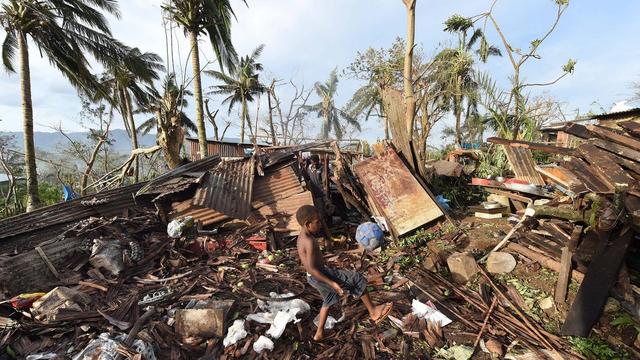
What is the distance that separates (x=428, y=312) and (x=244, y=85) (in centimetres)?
2850

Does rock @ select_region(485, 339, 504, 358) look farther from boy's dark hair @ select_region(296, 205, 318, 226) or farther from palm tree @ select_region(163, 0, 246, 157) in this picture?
palm tree @ select_region(163, 0, 246, 157)

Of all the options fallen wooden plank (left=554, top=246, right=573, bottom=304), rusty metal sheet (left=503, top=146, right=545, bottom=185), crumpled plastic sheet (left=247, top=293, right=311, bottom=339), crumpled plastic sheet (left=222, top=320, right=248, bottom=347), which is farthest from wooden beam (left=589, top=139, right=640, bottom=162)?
crumpled plastic sheet (left=222, top=320, right=248, bottom=347)

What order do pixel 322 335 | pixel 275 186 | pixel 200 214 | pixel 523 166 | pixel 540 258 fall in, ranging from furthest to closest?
pixel 523 166, pixel 275 186, pixel 200 214, pixel 540 258, pixel 322 335

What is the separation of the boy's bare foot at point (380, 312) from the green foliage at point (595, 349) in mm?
1669

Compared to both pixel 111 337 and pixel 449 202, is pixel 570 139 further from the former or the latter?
pixel 111 337

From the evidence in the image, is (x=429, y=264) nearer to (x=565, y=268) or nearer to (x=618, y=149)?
(x=565, y=268)

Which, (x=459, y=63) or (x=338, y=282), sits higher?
(x=459, y=63)

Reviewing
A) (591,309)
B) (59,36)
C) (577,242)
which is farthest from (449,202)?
(59,36)

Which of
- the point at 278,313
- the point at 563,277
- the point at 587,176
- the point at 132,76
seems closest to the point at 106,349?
the point at 278,313

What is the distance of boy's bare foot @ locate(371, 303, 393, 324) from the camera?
133 inches

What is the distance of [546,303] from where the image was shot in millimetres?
3418

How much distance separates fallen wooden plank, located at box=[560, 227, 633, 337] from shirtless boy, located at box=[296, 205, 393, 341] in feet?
5.79

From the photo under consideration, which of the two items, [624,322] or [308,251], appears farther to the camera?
[308,251]

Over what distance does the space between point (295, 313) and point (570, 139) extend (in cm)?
1280
